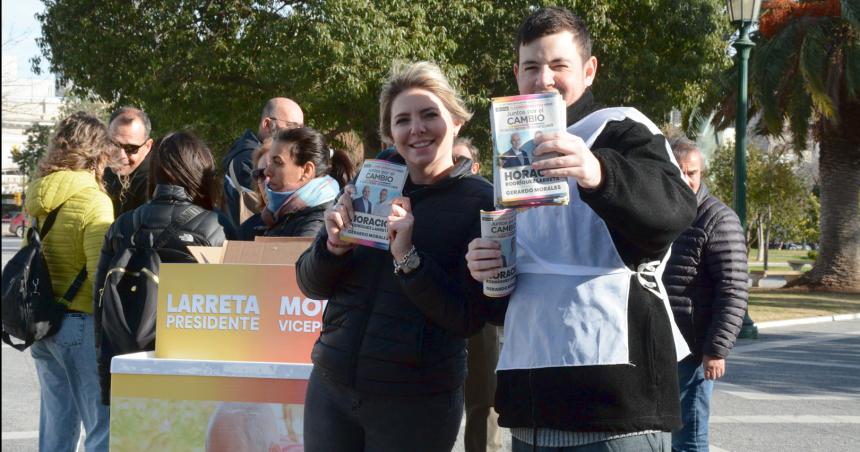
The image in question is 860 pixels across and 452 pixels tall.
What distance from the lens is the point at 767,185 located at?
32219 millimetres

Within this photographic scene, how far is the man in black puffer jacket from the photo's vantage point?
14.8ft

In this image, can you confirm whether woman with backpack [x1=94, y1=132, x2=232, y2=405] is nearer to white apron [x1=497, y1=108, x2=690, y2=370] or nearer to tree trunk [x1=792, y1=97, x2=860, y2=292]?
white apron [x1=497, y1=108, x2=690, y2=370]

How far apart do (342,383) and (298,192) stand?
67.4 inches

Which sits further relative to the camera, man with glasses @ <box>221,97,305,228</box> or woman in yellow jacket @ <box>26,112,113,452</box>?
man with glasses @ <box>221,97,305,228</box>

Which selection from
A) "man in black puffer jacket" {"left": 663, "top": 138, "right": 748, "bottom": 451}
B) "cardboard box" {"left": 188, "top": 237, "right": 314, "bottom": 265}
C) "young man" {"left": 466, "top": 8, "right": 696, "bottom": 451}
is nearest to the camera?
"young man" {"left": 466, "top": 8, "right": 696, "bottom": 451}

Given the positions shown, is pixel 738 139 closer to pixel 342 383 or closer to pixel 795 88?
pixel 795 88

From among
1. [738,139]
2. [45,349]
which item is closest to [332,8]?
[738,139]

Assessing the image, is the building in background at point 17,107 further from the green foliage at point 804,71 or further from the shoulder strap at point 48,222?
the green foliage at point 804,71

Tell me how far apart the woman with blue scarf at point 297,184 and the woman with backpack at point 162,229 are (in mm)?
272

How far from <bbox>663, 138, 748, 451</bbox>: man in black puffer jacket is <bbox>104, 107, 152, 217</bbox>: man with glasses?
2.95 meters

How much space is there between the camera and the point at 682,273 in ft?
14.9

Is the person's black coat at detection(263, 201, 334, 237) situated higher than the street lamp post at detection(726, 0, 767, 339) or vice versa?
the street lamp post at detection(726, 0, 767, 339)

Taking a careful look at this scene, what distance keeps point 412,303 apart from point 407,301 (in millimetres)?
15

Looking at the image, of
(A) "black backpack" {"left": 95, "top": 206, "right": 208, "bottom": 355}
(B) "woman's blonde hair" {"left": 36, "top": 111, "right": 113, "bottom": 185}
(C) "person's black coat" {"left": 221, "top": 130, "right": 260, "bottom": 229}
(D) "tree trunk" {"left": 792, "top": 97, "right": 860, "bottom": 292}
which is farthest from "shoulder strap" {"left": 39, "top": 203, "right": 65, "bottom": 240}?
(D) "tree trunk" {"left": 792, "top": 97, "right": 860, "bottom": 292}
